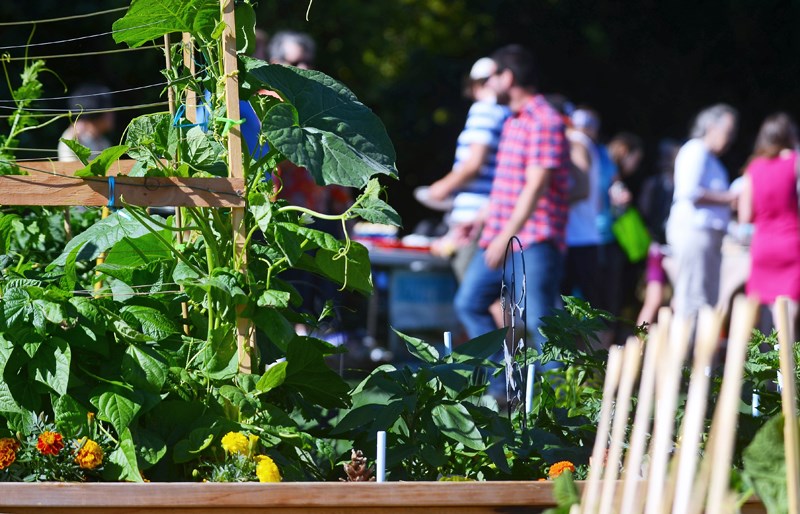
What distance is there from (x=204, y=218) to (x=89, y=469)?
49cm

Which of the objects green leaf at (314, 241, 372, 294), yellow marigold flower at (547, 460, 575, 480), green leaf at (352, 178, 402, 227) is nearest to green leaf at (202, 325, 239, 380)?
green leaf at (314, 241, 372, 294)

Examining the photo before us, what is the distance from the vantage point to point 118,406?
1960 millimetres

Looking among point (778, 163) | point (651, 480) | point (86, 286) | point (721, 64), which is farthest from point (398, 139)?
point (651, 480)

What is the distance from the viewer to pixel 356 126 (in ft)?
6.89

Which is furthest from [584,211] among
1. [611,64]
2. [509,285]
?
[611,64]

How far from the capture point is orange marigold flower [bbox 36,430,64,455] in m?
1.93

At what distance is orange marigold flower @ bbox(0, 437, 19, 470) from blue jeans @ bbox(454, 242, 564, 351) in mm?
2846

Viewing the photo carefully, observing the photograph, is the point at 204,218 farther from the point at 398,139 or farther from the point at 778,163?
the point at 398,139

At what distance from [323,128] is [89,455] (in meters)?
0.71

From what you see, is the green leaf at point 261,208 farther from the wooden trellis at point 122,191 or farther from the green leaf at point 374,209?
the green leaf at point 374,209

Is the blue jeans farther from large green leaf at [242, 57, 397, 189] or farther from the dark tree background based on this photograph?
the dark tree background

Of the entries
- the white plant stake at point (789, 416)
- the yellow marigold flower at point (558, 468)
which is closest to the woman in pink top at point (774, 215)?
the yellow marigold flower at point (558, 468)

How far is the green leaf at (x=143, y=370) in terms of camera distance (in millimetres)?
1993

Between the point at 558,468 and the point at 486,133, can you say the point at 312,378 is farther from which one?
the point at 486,133
